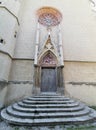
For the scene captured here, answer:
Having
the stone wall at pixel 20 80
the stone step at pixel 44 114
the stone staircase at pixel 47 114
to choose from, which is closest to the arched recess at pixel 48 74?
the stone wall at pixel 20 80

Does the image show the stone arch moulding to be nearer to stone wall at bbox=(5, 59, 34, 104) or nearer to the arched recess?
the arched recess

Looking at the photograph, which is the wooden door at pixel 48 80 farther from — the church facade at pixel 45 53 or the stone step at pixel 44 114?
the stone step at pixel 44 114

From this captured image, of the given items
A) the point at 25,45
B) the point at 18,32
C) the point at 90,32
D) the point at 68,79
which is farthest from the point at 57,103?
the point at 90,32

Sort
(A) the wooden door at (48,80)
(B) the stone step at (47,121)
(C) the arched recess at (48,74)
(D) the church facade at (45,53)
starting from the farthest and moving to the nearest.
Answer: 1. (A) the wooden door at (48,80)
2. (C) the arched recess at (48,74)
3. (D) the church facade at (45,53)
4. (B) the stone step at (47,121)

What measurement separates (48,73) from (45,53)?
137 cm

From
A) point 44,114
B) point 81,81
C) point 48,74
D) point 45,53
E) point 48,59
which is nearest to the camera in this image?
point 44,114

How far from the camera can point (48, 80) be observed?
7.33m

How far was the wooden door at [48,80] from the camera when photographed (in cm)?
716

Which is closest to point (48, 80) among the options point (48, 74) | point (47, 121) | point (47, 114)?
point (48, 74)

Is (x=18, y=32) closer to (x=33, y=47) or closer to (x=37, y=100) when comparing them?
(x=33, y=47)

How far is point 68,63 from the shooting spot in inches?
299

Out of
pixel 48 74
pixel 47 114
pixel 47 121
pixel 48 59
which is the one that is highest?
pixel 48 59

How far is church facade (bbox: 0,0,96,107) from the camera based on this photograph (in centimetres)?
673

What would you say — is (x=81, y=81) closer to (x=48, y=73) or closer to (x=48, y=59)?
(x=48, y=73)
